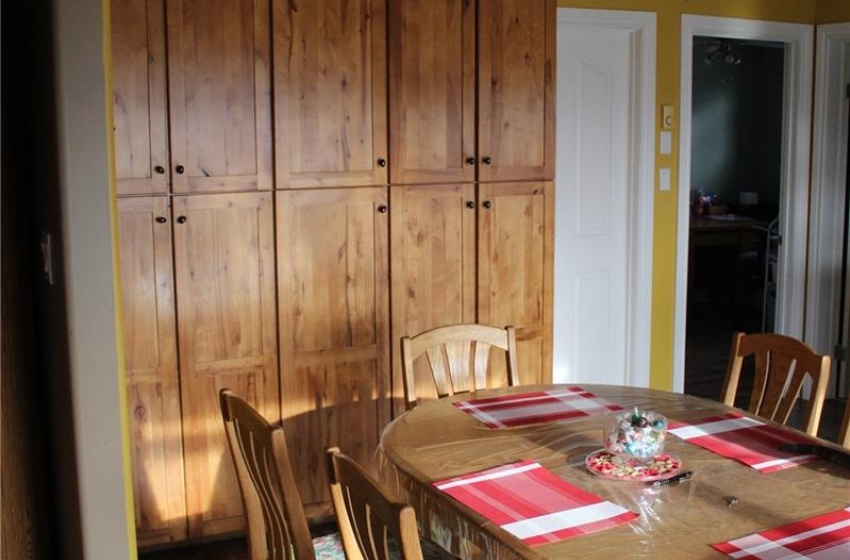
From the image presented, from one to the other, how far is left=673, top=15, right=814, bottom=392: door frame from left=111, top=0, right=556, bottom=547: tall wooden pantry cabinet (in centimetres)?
125

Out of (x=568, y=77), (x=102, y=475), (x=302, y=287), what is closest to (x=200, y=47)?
(x=302, y=287)

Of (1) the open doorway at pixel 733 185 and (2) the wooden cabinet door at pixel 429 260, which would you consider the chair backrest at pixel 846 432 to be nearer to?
(2) the wooden cabinet door at pixel 429 260

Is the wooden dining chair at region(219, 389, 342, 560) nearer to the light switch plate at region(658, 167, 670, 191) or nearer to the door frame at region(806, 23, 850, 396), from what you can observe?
the light switch plate at region(658, 167, 670, 191)

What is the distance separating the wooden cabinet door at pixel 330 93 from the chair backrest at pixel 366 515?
1.87 meters

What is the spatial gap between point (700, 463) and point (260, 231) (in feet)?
5.81

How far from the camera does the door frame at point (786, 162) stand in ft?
16.1

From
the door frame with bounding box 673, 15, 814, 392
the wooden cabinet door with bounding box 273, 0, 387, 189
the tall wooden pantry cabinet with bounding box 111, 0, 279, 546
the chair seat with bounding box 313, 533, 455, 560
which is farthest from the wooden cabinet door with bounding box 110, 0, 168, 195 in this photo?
the door frame with bounding box 673, 15, 814, 392

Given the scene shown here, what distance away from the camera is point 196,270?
3.40 metres

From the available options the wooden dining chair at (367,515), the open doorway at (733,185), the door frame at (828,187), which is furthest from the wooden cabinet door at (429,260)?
the open doorway at (733,185)

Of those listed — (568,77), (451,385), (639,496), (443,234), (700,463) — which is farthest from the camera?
(568,77)

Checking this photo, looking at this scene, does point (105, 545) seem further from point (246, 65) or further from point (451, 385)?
point (246, 65)

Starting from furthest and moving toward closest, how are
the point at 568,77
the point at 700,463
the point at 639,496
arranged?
the point at 568,77 < the point at 700,463 < the point at 639,496

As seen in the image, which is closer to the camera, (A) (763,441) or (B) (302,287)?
(A) (763,441)

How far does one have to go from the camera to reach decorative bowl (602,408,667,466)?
2.26 m
